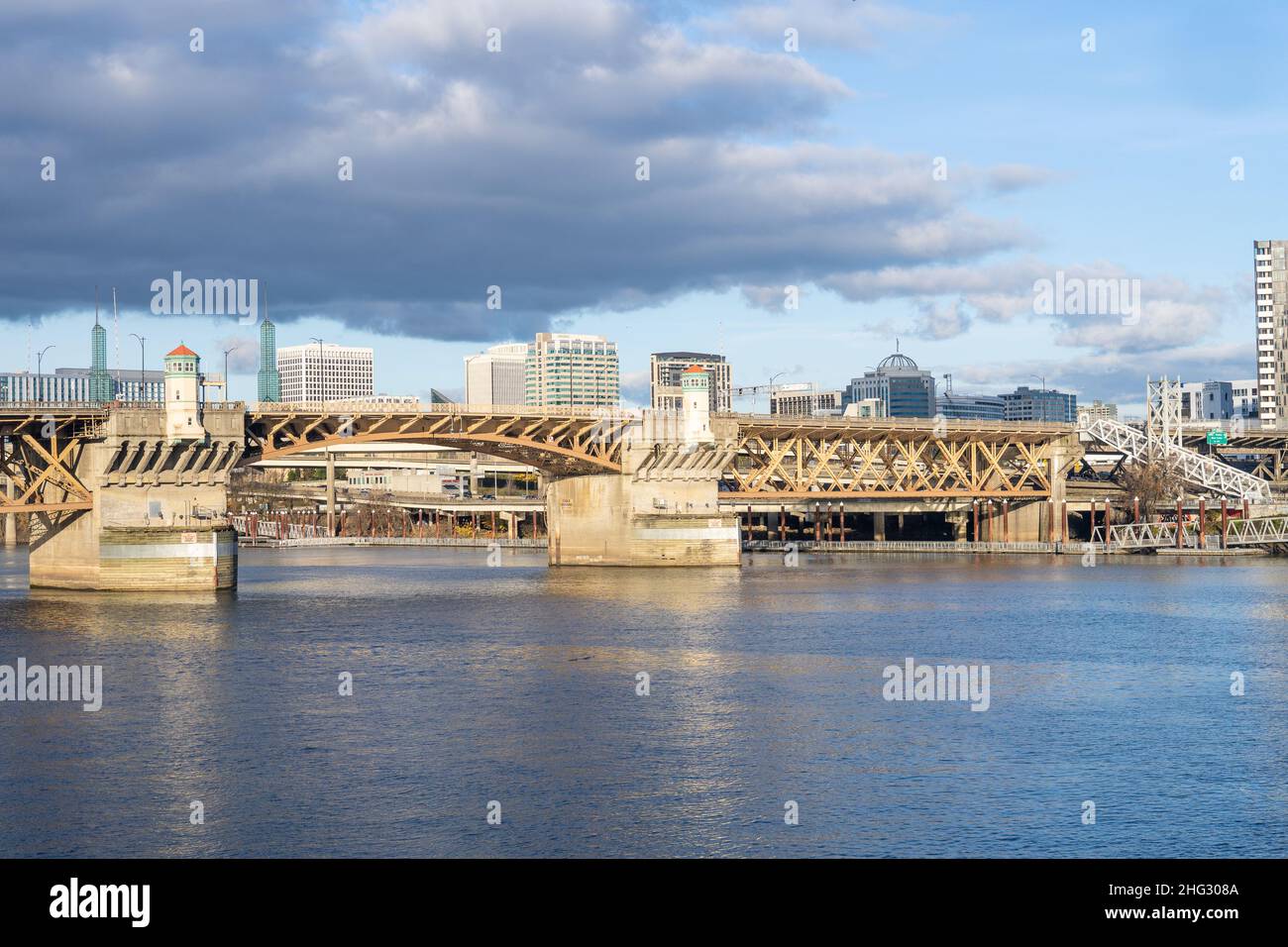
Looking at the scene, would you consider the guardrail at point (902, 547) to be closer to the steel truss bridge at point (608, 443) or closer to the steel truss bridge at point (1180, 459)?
the steel truss bridge at point (608, 443)

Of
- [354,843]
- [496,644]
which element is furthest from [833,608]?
[354,843]

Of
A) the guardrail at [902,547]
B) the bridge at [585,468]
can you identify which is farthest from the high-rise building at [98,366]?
the guardrail at [902,547]

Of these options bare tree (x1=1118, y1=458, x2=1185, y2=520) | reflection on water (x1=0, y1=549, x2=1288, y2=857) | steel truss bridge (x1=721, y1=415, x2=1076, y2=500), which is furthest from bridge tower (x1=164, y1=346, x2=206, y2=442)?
bare tree (x1=1118, y1=458, x2=1185, y2=520)

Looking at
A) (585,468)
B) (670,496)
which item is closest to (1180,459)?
(670,496)

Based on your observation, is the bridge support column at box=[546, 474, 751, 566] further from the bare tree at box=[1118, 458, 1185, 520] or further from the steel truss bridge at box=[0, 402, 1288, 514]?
the bare tree at box=[1118, 458, 1185, 520]

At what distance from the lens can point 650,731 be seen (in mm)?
49688

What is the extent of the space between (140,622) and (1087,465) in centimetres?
14066

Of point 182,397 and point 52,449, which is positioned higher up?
point 182,397

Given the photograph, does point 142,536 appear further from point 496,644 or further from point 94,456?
point 496,644

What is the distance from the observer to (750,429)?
465ft

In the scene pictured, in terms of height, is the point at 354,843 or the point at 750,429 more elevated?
the point at 750,429

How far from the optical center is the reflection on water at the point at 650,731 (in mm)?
36688

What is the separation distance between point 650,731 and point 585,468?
83.8 m

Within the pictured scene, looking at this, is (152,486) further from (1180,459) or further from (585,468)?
(1180,459)
